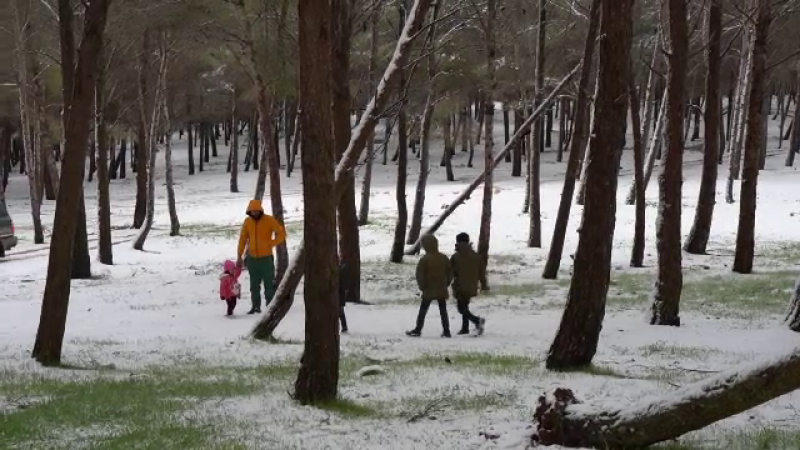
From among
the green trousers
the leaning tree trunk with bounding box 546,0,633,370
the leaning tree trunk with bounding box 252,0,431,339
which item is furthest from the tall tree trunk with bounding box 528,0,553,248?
the leaning tree trunk with bounding box 546,0,633,370

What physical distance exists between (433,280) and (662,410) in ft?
24.4

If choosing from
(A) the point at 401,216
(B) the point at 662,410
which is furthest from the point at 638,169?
(B) the point at 662,410

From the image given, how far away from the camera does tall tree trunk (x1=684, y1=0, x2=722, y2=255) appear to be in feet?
63.0

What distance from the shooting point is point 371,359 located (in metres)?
9.88

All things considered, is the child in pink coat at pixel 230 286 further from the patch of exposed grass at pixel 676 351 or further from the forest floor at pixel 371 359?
the patch of exposed grass at pixel 676 351

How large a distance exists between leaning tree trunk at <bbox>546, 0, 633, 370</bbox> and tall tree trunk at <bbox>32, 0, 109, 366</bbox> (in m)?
5.34

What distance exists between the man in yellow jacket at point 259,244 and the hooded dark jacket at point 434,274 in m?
3.20

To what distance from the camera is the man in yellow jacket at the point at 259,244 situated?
1420cm

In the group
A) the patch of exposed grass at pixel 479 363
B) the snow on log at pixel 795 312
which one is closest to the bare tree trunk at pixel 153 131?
the patch of exposed grass at pixel 479 363

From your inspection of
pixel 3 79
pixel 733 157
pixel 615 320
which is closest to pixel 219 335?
pixel 615 320

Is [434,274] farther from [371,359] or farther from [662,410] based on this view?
[662,410]

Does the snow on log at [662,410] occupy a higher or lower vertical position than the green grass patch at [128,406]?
higher

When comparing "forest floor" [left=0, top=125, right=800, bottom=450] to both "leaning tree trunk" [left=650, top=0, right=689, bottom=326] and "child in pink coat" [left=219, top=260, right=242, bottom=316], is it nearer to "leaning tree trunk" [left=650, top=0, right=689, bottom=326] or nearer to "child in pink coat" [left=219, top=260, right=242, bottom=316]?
"child in pink coat" [left=219, top=260, right=242, bottom=316]

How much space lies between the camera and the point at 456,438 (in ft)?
18.9
